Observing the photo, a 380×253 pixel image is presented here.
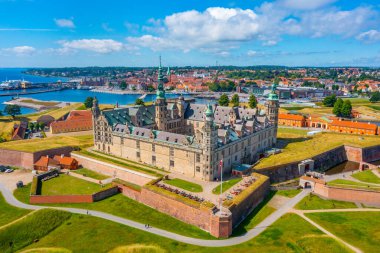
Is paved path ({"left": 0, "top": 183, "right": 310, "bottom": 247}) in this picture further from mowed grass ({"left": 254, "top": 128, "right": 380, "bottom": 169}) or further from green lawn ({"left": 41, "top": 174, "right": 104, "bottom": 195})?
mowed grass ({"left": 254, "top": 128, "right": 380, "bottom": 169})

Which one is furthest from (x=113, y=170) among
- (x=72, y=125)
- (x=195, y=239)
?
(x=72, y=125)

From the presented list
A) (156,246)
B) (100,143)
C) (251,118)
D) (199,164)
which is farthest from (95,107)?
(156,246)

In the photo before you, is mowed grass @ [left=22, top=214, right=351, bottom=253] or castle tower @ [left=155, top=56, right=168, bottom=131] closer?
mowed grass @ [left=22, top=214, right=351, bottom=253]

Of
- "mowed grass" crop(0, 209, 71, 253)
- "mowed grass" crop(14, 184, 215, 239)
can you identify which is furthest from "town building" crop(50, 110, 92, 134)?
"mowed grass" crop(0, 209, 71, 253)

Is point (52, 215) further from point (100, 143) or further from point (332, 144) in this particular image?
point (332, 144)

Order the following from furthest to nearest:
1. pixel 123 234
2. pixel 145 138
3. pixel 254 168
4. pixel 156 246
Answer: pixel 145 138 → pixel 254 168 → pixel 123 234 → pixel 156 246

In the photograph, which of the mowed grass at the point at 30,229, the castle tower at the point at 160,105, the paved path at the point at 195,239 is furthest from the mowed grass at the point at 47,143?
the mowed grass at the point at 30,229
